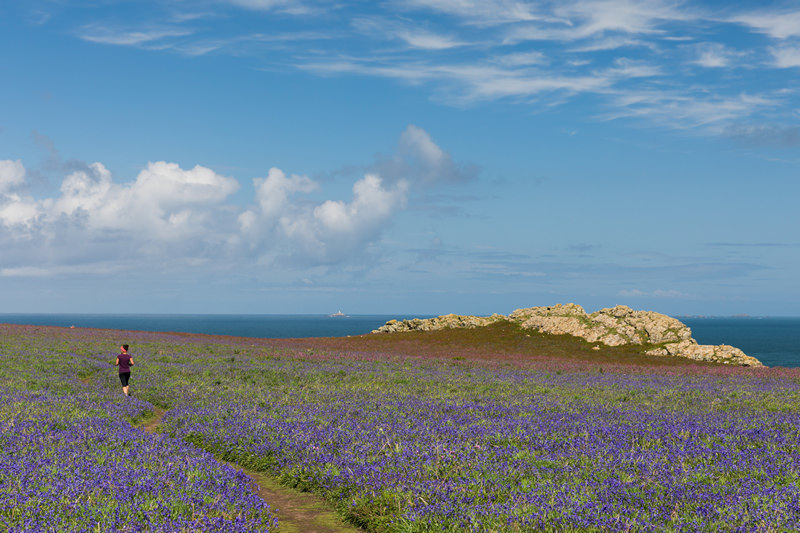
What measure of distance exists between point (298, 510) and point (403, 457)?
2.16 metres

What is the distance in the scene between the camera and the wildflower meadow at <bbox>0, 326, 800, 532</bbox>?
322 inches

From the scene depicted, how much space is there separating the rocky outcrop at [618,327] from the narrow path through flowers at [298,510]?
4582cm

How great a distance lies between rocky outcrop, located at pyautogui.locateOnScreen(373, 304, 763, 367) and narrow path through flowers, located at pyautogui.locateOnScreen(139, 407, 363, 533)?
45823 mm

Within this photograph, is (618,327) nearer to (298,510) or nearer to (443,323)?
(443,323)

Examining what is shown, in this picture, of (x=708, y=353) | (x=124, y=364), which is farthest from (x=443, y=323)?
(x=124, y=364)

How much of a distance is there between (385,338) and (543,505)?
5907 centimetres

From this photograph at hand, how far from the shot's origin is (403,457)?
1112cm

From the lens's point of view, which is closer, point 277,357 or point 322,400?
point 322,400

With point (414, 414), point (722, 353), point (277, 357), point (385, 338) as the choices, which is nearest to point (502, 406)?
point (414, 414)

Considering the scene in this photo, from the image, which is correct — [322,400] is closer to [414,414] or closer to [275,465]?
[414,414]

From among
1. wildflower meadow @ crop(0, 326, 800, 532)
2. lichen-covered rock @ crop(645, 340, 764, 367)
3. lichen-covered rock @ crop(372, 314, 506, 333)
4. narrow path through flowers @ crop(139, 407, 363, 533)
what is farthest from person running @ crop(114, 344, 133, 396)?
lichen-covered rock @ crop(372, 314, 506, 333)

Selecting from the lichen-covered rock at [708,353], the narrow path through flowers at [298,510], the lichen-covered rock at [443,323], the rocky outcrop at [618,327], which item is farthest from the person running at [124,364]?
the lichen-covered rock at [443,323]

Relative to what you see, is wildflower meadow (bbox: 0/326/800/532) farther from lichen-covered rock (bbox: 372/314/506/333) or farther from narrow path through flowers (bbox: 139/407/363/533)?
lichen-covered rock (bbox: 372/314/506/333)

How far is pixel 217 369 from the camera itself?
29.8 meters
